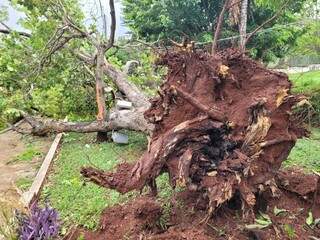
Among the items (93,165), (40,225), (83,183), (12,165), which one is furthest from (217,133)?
(12,165)

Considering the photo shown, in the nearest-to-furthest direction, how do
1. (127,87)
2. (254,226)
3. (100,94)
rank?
(254,226) < (100,94) < (127,87)

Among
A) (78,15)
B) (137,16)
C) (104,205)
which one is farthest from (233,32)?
(104,205)

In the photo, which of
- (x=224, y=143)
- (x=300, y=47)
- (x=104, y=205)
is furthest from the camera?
(x=300, y=47)

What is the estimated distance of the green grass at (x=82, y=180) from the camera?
4.70 metres

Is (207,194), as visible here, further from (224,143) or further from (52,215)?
(52,215)

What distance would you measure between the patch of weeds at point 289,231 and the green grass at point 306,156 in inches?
98.0

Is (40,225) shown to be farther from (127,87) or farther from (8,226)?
(127,87)

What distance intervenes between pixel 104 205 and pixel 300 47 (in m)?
13.4

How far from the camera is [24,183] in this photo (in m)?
6.17

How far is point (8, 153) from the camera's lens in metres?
8.38

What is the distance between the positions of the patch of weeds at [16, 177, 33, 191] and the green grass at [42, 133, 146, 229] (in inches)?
11.0

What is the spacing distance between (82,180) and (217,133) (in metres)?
2.51

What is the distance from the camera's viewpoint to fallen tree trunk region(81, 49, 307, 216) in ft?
12.0

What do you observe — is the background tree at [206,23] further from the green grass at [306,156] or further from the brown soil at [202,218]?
the brown soil at [202,218]
